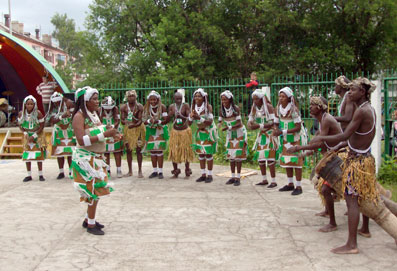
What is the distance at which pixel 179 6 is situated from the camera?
82.0 feet

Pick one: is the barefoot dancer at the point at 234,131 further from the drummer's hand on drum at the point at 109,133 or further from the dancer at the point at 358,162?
the dancer at the point at 358,162

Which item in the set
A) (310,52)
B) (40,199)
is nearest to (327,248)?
A: (40,199)

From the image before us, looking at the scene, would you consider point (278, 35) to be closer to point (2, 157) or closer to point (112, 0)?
point (112, 0)

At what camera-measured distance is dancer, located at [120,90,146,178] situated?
838 cm

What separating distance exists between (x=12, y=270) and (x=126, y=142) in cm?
485

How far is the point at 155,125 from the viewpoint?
8.24m

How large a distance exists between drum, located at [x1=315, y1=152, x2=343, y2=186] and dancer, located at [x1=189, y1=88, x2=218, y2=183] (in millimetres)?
3535

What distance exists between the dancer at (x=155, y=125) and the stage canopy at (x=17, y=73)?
6962 mm

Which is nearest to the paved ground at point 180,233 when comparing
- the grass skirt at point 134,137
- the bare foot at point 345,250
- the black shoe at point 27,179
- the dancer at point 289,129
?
the bare foot at point 345,250

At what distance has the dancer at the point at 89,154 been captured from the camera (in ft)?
15.7

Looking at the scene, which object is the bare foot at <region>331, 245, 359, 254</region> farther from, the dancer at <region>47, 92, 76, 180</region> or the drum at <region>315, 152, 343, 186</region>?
the dancer at <region>47, 92, 76, 180</region>

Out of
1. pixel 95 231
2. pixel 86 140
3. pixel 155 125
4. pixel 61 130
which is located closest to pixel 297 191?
pixel 155 125

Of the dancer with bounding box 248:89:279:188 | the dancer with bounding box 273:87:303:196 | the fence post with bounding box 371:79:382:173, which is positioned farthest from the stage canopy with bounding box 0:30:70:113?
→ the fence post with bounding box 371:79:382:173

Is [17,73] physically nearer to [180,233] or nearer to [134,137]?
[134,137]
